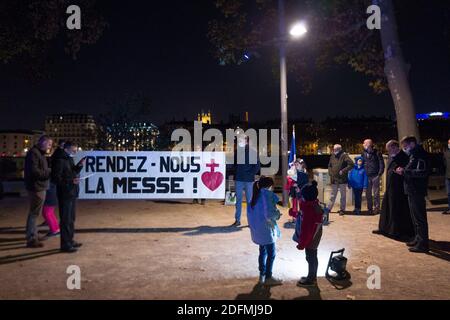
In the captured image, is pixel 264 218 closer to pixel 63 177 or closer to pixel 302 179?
pixel 302 179

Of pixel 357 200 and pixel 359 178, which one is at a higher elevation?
pixel 359 178

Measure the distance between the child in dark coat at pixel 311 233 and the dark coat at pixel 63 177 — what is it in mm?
4349

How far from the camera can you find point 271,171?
17.8 m

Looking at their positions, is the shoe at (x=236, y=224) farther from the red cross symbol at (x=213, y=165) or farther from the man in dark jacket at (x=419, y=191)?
the man in dark jacket at (x=419, y=191)

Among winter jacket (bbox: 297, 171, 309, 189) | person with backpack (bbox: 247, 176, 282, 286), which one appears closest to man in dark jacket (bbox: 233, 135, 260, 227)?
winter jacket (bbox: 297, 171, 309, 189)

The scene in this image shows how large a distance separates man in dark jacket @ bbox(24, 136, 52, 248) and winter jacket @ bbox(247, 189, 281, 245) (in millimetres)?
4380

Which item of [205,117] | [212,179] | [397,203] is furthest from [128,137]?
[205,117]

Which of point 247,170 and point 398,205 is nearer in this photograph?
point 398,205

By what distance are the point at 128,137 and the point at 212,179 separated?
61.9 ft

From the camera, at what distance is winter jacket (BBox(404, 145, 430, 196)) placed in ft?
25.6

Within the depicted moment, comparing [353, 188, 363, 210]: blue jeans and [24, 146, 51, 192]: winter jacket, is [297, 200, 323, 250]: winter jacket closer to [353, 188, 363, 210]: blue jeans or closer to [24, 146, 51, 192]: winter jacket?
[24, 146, 51, 192]: winter jacket

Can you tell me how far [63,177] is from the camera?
7.84 meters

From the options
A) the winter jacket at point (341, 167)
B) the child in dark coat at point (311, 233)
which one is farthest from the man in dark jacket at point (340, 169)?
the child in dark coat at point (311, 233)
